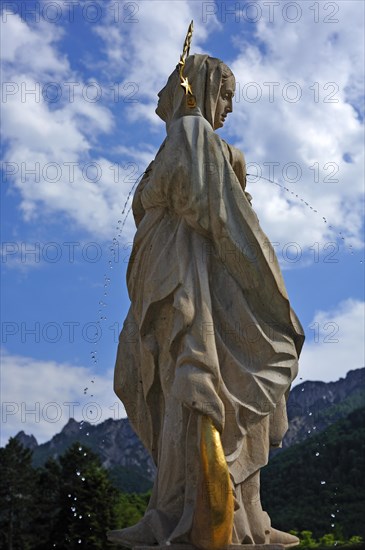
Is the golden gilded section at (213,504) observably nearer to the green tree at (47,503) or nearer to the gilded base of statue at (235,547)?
the gilded base of statue at (235,547)

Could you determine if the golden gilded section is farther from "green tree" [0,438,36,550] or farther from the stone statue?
"green tree" [0,438,36,550]

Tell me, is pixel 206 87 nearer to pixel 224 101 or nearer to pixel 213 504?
pixel 224 101

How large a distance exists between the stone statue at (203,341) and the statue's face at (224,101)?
113 millimetres

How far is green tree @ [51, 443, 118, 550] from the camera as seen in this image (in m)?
37.8

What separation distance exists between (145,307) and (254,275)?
3.39 feet

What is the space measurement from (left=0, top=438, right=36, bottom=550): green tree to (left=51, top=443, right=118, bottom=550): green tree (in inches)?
93.3

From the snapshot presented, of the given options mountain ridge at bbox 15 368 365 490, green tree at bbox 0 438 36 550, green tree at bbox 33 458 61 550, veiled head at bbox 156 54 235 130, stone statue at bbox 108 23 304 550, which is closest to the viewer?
stone statue at bbox 108 23 304 550

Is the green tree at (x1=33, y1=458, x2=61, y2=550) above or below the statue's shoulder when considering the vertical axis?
above

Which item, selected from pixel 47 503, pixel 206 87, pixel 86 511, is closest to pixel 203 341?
pixel 206 87

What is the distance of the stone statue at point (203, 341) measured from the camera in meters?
6.82

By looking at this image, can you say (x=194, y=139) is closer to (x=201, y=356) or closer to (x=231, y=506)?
(x=201, y=356)

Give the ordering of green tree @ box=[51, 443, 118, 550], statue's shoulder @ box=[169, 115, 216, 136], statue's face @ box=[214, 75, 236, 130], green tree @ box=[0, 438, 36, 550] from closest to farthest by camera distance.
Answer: statue's shoulder @ box=[169, 115, 216, 136] < statue's face @ box=[214, 75, 236, 130] < green tree @ box=[51, 443, 118, 550] < green tree @ box=[0, 438, 36, 550]

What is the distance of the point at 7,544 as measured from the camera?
44.7m

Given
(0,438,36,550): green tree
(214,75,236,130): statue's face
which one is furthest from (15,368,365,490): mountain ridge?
(214,75,236,130): statue's face
